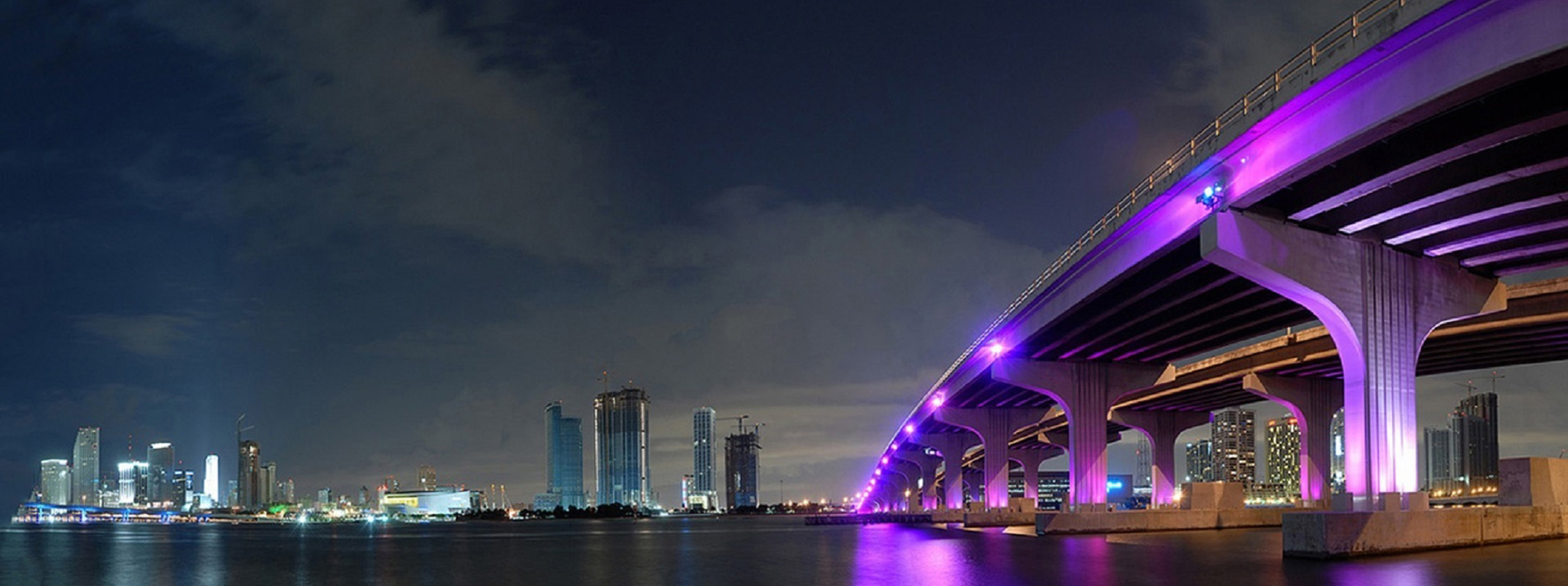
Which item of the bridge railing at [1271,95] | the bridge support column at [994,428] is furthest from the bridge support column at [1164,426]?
the bridge railing at [1271,95]

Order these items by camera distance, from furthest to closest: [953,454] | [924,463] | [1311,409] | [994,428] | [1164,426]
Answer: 1. [924,463]
2. [953,454]
3. [1164,426]
4. [994,428]
5. [1311,409]

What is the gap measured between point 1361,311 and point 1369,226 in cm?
252

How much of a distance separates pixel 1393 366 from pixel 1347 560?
21.6 feet

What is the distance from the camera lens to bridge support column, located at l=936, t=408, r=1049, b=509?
9994 centimetres

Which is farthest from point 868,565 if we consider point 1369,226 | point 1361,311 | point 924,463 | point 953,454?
point 924,463

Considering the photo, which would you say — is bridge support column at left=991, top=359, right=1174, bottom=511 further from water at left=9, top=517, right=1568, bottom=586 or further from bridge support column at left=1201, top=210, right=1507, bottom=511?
bridge support column at left=1201, top=210, right=1507, bottom=511

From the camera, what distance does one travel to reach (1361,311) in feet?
122

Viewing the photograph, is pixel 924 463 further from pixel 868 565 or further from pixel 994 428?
pixel 868 565

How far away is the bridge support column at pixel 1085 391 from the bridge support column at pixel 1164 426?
2878 centimetres

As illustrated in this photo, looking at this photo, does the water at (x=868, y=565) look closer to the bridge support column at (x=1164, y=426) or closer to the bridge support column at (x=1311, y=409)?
the bridge support column at (x=1311, y=409)

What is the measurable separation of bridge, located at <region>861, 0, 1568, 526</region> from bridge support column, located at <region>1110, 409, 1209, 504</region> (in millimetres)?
34418

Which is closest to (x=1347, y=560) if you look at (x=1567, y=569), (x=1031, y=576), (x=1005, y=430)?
(x=1567, y=569)

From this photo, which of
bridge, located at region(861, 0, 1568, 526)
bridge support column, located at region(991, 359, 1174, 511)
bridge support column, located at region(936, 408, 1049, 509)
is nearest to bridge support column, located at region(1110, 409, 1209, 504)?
bridge support column, located at region(936, 408, 1049, 509)

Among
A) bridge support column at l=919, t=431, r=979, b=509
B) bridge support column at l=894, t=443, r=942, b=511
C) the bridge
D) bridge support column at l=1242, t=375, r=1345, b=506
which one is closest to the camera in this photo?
the bridge
